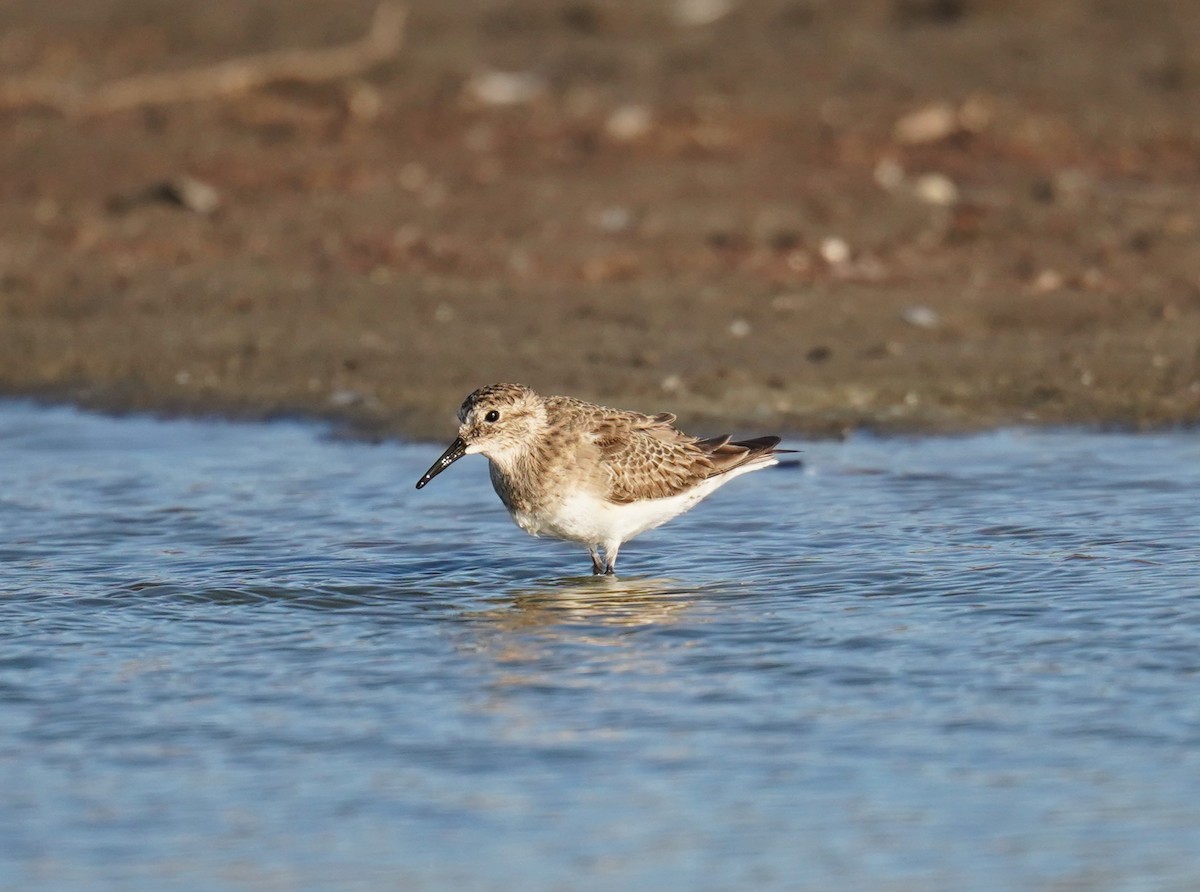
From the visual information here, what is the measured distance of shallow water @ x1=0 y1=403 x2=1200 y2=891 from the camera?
6383 mm

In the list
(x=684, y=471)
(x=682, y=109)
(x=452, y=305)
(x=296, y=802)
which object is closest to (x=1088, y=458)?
(x=684, y=471)

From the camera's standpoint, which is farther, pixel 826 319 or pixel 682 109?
pixel 682 109

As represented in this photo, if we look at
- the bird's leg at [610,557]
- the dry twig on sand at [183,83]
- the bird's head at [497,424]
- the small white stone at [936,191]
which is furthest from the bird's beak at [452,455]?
the dry twig on sand at [183,83]

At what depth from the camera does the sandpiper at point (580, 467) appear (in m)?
9.95

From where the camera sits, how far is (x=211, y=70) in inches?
778

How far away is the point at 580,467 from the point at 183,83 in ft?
→ 35.9

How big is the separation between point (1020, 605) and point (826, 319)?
6.01m

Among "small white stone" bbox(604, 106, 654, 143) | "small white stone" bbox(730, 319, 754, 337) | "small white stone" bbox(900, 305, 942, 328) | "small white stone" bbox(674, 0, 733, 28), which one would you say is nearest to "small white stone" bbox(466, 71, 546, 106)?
"small white stone" bbox(604, 106, 654, 143)

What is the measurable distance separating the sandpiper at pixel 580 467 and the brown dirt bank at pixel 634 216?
258 centimetres

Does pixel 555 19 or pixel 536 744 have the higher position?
pixel 555 19

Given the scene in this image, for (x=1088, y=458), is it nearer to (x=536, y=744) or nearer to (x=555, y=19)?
(x=536, y=744)

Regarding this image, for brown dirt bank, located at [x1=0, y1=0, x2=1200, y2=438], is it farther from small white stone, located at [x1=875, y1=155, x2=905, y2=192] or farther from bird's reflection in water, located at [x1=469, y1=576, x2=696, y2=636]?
bird's reflection in water, located at [x1=469, y1=576, x2=696, y2=636]

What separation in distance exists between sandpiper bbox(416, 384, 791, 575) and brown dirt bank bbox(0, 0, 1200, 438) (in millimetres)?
2581

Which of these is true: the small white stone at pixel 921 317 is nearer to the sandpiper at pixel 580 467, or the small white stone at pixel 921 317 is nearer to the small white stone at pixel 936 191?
the small white stone at pixel 936 191
